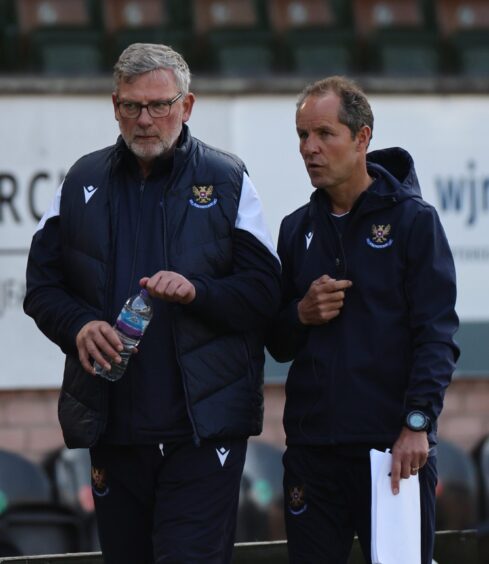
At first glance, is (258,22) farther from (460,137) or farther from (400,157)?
(400,157)

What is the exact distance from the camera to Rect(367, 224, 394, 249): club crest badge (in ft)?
10.3

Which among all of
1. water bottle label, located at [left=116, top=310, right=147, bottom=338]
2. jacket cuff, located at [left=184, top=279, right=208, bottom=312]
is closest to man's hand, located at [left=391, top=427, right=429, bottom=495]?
jacket cuff, located at [left=184, top=279, right=208, bottom=312]

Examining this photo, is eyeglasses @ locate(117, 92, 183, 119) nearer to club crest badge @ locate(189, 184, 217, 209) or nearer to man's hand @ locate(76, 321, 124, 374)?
club crest badge @ locate(189, 184, 217, 209)

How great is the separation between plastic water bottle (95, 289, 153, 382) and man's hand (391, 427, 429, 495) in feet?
2.11

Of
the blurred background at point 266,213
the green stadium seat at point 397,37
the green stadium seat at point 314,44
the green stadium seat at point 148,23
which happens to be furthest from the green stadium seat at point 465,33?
the green stadium seat at point 148,23

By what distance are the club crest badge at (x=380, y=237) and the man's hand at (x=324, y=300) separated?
0.11m

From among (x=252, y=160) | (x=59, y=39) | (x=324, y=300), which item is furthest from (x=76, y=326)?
(x=59, y=39)

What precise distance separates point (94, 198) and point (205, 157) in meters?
0.29

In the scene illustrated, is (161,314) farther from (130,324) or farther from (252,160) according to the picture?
(252,160)

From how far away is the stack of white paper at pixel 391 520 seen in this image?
118 inches

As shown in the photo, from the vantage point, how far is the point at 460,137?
634cm

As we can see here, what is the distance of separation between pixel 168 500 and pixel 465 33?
5.13 metres

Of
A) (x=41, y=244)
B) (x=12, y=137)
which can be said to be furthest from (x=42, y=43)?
(x=41, y=244)

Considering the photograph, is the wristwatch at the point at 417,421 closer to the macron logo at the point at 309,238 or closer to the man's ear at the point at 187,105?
the macron logo at the point at 309,238
